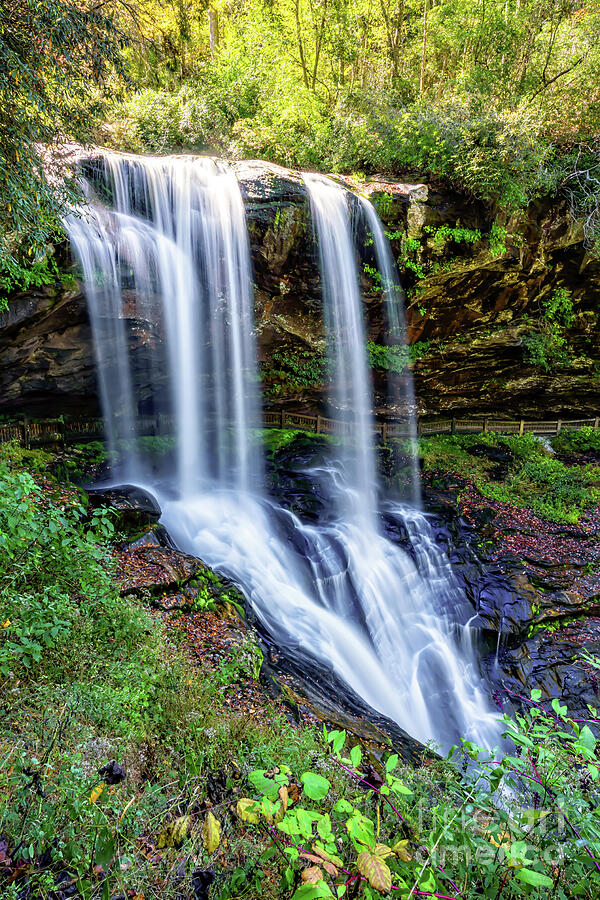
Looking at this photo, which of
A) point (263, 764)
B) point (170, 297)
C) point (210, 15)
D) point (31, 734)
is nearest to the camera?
point (31, 734)

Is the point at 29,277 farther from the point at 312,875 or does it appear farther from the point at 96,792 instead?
the point at 312,875

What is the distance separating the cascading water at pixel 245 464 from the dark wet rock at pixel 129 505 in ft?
2.65

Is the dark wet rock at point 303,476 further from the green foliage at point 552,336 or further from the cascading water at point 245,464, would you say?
the green foliage at point 552,336

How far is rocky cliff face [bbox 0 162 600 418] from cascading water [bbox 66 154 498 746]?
46 centimetres

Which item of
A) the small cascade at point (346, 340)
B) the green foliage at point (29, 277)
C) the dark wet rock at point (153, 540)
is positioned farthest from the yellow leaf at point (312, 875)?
the small cascade at point (346, 340)

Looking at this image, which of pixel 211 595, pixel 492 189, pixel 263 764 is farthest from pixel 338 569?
pixel 492 189

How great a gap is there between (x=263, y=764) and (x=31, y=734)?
1.69 meters

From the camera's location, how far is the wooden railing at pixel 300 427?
391 inches

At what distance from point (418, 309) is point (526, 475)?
6523 millimetres

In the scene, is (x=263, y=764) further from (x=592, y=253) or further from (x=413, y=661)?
(x=592, y=253)

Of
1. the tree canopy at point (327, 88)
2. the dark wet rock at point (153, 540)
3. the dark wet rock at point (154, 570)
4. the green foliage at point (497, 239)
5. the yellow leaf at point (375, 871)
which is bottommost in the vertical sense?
the dark wet rock at point (154, 570)

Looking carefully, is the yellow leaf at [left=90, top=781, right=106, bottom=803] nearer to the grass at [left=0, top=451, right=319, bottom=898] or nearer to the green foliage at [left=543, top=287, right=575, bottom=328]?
the grass at [left=0, top=451, right=319, bottom=898]

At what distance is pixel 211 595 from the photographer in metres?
6.29

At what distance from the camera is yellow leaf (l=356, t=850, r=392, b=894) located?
1.07 m
